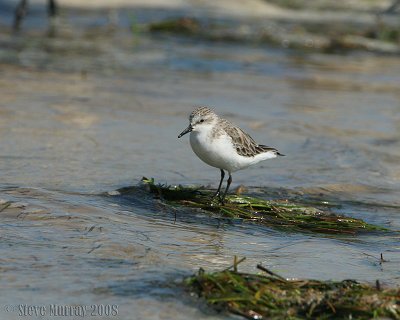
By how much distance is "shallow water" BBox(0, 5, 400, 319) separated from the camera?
16.0ft

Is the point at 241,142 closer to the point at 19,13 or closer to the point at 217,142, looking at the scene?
the point at 217,142

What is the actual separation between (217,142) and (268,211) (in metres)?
0.63

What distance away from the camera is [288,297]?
4.50m

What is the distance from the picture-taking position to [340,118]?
10719 mm

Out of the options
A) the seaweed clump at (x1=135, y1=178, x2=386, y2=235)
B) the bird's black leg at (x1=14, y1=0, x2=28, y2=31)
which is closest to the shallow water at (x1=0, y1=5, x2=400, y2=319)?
the seaweed clump at (x1=135, y1=178, x2=386, y2=235)

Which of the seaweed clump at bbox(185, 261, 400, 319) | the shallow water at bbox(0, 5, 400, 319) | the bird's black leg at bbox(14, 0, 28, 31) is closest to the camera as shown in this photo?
the seaweed clump at bbox(185, 261, 400, 319)

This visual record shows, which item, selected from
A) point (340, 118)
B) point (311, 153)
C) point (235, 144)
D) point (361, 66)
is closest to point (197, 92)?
point (340, 118)

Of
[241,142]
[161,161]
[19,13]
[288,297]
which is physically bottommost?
[161,161]

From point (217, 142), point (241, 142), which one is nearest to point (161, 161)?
point (241, 142)

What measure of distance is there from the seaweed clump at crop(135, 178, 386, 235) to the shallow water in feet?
0.41

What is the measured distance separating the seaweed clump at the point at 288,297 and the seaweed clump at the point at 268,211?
1.67 meters

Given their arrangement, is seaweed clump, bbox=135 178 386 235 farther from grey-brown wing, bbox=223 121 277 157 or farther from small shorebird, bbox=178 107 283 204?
grey-brown wing, bbox=223 121 277 157

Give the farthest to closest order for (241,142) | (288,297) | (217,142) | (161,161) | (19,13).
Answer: (19,13)
(161,161)
(241,142)
(217,142)
(288,297)

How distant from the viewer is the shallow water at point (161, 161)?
488cm
